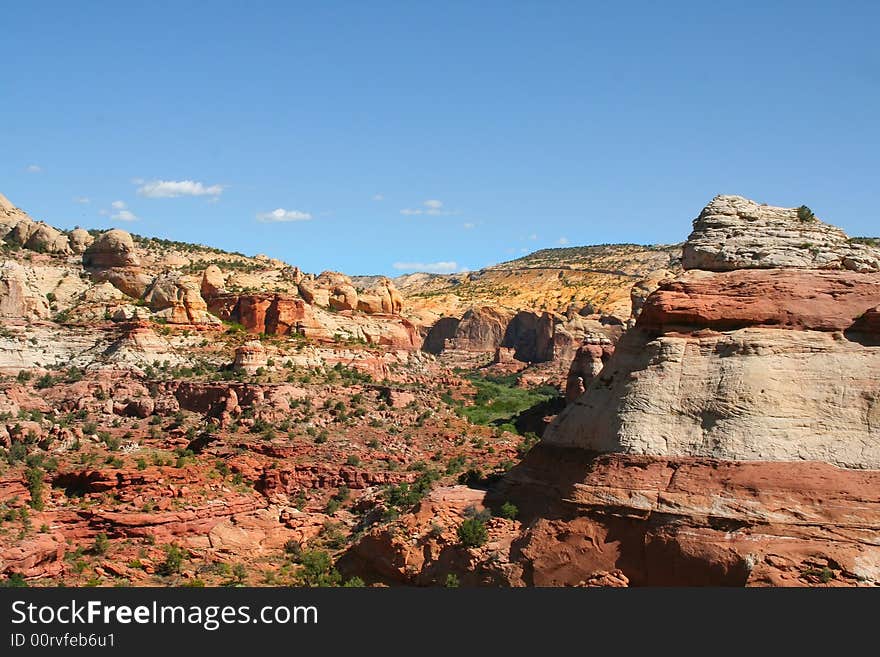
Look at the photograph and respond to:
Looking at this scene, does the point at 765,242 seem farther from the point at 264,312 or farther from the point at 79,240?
the point at 79,240

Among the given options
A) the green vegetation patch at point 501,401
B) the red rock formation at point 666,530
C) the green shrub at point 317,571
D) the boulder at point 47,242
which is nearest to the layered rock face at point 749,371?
the red rock formation at point 666,530

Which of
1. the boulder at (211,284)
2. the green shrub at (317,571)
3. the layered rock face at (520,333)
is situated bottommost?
the green shrub at (317,571)

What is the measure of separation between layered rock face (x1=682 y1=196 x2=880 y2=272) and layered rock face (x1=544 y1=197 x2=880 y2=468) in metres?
0.10

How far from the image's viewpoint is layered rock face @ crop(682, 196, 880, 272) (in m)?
36.9

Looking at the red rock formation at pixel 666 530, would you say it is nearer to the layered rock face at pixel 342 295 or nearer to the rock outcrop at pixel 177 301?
the rock outcrop at pixel 177 301

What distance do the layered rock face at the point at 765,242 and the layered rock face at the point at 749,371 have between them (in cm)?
10

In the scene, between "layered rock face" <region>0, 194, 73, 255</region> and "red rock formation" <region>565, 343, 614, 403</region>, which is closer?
"layered rock face" <region>0, 194, 73, 255</region>

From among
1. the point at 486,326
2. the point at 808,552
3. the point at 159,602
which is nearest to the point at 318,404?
the point at 159,602

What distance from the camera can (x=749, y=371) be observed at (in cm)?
3356

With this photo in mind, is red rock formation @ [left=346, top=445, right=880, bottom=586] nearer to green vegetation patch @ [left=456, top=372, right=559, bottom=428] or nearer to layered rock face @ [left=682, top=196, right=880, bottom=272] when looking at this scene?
layered rock face @ [left=682, top=196, right=880, bottom=272]

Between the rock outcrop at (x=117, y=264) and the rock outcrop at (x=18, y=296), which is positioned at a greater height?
the rock outcrop at (x=117, y=264)

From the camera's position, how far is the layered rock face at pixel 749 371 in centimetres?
3241

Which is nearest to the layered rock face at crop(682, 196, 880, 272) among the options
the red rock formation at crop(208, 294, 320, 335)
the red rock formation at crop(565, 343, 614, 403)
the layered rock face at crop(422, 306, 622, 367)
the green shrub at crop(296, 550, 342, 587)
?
the green shrub at crop(296, 550, 342, 587)

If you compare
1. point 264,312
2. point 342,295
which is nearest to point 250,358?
point 264,312
